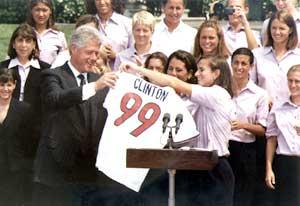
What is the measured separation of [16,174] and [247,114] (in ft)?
5.11

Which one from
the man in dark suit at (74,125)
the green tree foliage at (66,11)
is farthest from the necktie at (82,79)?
the green tree foliage at (66,11)

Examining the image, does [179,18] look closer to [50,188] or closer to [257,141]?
[257,141]

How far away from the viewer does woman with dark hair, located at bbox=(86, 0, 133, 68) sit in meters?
5.98

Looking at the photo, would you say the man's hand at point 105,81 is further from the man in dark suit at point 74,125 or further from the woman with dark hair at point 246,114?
Answer: the woman with dark hair at point 246,114

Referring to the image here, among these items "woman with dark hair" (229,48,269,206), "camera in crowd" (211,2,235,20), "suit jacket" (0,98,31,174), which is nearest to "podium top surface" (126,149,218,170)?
"woman with dark hair" (229,48,269,206)

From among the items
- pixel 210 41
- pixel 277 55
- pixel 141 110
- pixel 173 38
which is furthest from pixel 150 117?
pixel 277 55

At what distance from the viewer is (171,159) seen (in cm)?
476

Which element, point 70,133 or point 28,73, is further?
point 28,73

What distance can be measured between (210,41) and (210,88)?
1.56 ft

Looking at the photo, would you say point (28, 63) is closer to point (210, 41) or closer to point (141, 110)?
point (141, 110)

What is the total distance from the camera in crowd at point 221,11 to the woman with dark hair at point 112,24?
59cm

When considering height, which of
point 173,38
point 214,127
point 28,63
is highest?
point 173,38

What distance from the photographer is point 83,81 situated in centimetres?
528

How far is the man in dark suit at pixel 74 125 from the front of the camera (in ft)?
17.0
